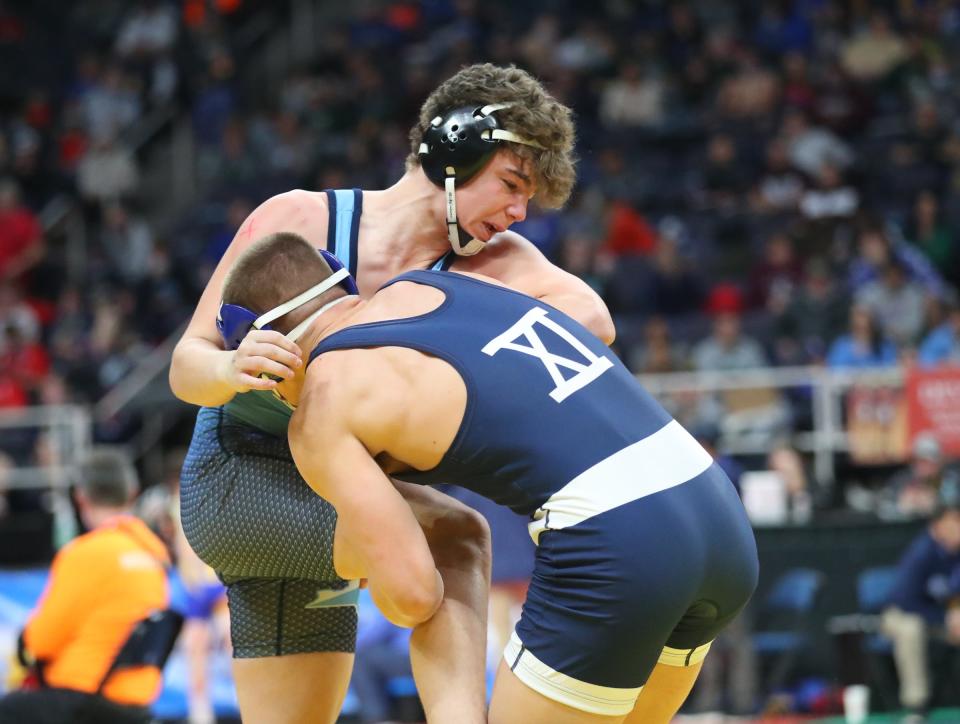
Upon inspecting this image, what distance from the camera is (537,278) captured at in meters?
3.68

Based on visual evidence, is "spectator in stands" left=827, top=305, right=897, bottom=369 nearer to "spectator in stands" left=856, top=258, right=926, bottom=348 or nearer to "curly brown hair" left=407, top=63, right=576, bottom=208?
"spectator in stands" left=856, top=258, right=926, bottom=348

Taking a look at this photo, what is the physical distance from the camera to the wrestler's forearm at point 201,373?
10.7 feet

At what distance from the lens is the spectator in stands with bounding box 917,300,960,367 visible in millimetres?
10492

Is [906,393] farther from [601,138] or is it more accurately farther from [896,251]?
[601,138]

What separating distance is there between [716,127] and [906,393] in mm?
4996

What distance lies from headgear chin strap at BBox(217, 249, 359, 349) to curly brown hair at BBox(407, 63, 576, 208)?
550 millimetres

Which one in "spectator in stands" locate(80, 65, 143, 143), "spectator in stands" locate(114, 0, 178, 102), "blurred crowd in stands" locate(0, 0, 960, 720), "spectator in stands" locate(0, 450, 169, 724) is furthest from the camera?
"spectator in stands" locate(114, 0, 178, 102)

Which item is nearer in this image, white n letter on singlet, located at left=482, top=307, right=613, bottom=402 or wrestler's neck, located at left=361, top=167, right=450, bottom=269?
white n letter on singlet, located at left=482, top=307, right=613, bottom=402

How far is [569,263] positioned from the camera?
40.8ft

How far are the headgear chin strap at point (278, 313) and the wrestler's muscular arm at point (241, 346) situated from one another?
48mm

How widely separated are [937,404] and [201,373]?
6.91 m

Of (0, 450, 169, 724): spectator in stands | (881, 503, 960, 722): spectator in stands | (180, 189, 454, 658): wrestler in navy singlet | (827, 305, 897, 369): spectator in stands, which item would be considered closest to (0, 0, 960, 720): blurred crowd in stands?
(827, 305, 897, 369): spectator in stands

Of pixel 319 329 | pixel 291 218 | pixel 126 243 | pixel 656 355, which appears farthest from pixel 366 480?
pixel 126 243

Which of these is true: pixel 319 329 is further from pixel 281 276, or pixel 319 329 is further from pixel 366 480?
pixel 366 480
